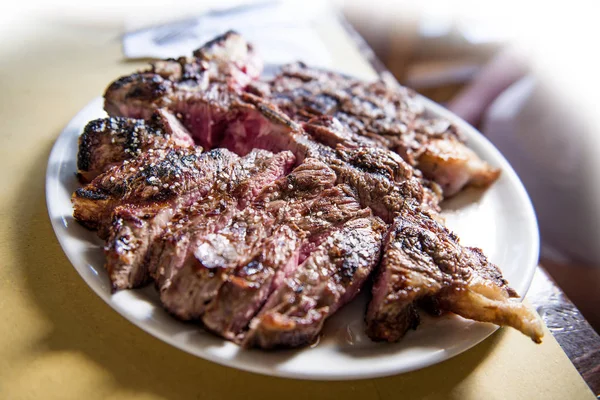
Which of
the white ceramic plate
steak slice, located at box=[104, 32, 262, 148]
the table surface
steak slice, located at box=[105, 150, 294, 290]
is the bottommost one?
the table surface

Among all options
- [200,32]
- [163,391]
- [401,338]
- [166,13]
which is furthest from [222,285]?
[166,13]

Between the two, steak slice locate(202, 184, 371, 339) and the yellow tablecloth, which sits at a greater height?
steak slice locate(202, 184, 371, 339)

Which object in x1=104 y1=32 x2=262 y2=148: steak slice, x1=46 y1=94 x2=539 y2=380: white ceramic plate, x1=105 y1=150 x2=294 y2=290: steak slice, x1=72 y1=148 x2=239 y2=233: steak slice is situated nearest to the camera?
x1=46 y1=94 x2=539 y2=380: white ceramic plate

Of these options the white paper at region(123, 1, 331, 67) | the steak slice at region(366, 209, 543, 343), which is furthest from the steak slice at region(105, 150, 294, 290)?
the white paper at region(123, 1, 331, 67)

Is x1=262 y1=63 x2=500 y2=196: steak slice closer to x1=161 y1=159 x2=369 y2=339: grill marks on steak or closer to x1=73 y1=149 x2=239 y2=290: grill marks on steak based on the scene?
x1=161 y1=159 x2=369 y2=339: grill marks on steak

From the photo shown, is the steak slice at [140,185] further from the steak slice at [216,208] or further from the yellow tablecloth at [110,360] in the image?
the yellow tablecloth at [110,360]

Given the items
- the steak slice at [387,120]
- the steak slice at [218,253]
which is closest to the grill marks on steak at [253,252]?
the steak slice at [218,253]

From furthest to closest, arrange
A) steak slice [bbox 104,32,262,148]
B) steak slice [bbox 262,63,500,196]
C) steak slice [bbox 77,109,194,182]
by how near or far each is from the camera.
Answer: steak slice [bbox 262,63,500,196], steak slice [bbox 104,32,262,148], steak slice [bbox 77,109,194,182]
